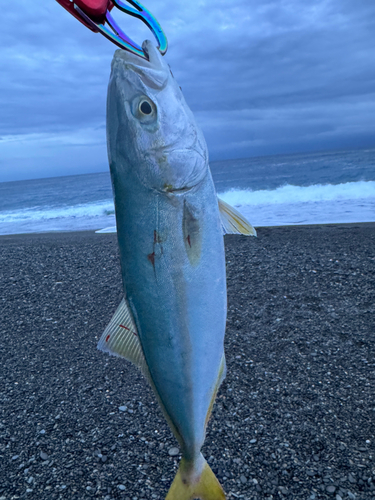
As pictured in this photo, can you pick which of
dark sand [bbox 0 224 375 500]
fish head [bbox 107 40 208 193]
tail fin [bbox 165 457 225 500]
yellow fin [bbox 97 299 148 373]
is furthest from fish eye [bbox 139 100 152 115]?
dark sand [bbox 0 224 375 500]

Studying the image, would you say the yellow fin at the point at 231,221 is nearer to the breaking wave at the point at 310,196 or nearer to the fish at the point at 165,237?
the fish at the point at 165,237

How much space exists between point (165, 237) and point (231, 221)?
14.4 inches

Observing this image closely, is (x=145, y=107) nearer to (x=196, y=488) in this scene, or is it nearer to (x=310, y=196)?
(x=196, y=488)

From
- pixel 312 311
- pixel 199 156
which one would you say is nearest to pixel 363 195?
pixel 312 311

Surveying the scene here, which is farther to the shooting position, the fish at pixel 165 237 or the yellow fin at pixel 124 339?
the yellow fin at pixel 124 339

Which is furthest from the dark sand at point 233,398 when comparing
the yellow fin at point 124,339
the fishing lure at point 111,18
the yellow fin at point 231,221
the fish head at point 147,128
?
the fishing lure at point 111,18

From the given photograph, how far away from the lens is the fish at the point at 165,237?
1.40 m

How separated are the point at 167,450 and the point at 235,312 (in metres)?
2.78

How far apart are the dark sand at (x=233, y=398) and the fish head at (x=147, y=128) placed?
261cm

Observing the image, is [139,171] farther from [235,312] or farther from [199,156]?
[235,312]

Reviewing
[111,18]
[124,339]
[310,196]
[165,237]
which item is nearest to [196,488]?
[124,339]

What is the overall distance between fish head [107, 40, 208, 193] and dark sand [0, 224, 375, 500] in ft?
8.57

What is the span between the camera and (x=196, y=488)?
5.35 ft

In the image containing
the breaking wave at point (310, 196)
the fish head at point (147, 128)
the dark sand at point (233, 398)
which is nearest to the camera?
the fish head at point (147, 128)
